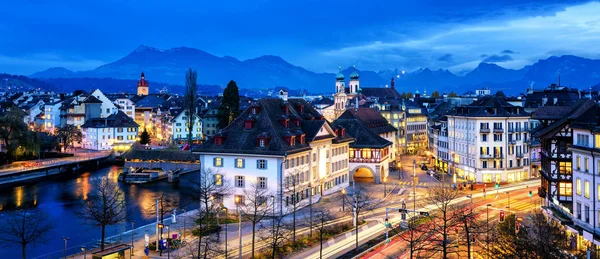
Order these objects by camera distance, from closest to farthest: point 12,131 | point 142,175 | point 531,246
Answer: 1. point 531,246
2. point 142,175
3. point 12,131

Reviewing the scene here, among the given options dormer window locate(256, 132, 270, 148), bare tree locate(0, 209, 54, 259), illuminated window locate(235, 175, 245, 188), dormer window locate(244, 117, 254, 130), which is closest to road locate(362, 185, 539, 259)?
dormer window locate(256, 132, 270, 148)

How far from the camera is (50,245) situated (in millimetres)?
49562

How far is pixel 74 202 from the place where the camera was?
234 feet

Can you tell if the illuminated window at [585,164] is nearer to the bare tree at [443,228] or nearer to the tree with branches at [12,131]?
the bare tree at [443,228]

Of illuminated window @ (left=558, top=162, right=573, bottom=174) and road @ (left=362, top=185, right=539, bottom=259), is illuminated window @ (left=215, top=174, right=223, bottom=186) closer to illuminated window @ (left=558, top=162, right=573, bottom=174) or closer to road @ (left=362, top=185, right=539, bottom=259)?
road @ (left=362, top=185, right=539, bottom=259)

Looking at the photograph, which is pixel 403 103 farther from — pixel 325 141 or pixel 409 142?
pixel 325 141

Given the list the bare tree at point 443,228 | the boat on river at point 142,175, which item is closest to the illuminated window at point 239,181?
the bare tree at point 443,228

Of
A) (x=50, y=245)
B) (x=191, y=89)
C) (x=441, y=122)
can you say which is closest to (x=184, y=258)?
(x=50, y=245)

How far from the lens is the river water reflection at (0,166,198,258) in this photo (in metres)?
51.5

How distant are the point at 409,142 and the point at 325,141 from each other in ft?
232

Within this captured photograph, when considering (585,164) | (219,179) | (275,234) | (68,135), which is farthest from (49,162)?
(585,164)

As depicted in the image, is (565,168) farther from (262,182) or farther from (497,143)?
(497,143)

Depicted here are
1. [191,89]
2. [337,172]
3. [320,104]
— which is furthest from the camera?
[320,104]

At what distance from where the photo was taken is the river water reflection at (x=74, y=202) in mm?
51531
